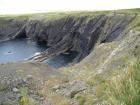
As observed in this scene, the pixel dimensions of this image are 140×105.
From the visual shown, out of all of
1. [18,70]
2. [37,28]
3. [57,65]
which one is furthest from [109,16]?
[18,70]

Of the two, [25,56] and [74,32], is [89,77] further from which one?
[74,32]

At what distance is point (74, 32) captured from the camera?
442 ft

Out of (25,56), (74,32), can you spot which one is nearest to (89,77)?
(25,56)

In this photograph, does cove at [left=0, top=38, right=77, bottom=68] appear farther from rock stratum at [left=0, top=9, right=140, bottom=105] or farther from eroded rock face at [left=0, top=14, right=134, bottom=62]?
rock stratum at [left=0, top=9, right=140, bottom=105]

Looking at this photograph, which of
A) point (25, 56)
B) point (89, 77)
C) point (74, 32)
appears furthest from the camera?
point (74, 32)

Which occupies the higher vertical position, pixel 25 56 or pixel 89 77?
pixel 89 77

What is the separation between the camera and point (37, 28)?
568 ft

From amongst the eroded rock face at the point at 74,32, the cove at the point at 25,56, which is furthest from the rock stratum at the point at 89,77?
the cove at the point at 25,56

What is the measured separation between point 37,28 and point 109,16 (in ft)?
227

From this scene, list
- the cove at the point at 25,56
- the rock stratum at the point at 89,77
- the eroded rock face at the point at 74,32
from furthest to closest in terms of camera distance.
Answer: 1. the cove at the point at 25,56
2. the eroded rock face at the point at 74,32
3. the rock stratum at the point at 89,77

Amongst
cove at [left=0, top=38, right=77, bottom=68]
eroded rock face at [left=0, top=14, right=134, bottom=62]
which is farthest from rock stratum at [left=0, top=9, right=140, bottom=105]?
cove at [left=0, top=38, right=77, bottom=68]

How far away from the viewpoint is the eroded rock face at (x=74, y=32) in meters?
99.8

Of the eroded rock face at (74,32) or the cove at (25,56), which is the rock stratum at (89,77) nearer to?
the eroded rock face at (74,32)

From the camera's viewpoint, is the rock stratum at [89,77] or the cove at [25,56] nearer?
the rock stratum at [89,77]
